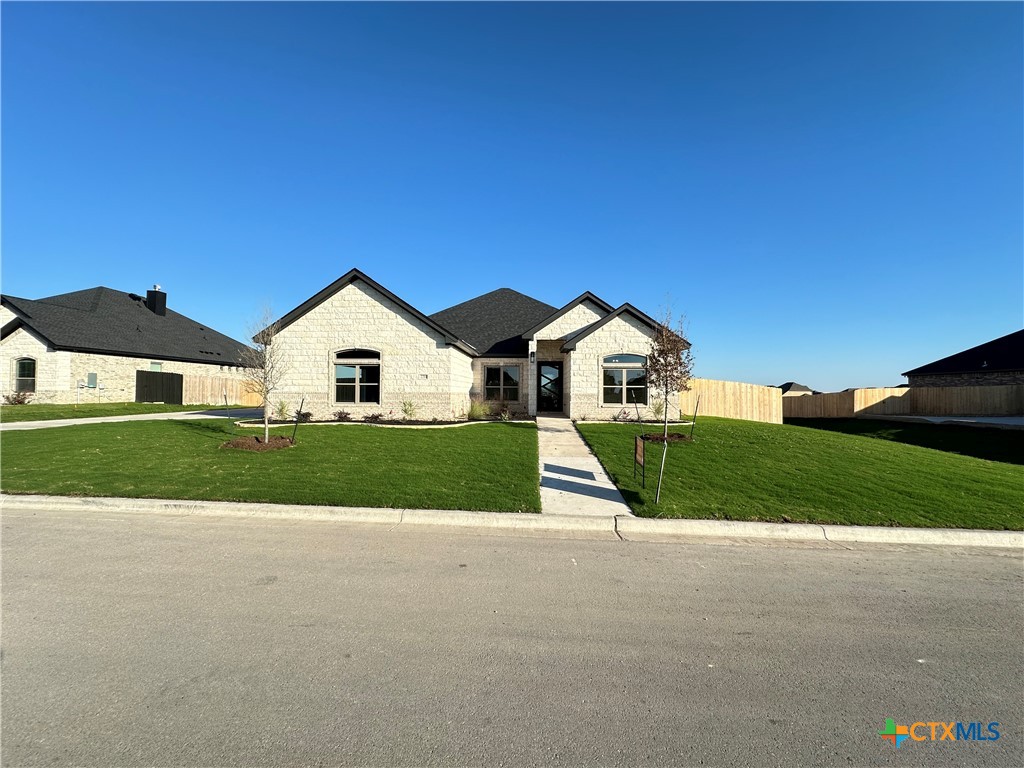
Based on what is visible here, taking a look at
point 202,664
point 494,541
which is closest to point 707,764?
point 202,664

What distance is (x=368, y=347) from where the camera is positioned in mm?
18922

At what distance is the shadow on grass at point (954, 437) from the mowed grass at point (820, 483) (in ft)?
16.7

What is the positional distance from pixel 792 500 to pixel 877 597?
358 centimetres

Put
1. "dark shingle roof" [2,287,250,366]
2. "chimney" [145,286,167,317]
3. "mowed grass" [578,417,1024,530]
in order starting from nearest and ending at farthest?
1. "mowed grass" [578,417,1024,530]
2. "dark shingle roof" [2,287,250,366]
3. "chimney" [145,286,167,317]

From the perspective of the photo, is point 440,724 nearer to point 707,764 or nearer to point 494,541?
point 707,764

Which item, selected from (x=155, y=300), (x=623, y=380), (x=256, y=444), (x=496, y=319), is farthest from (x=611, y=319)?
(x=155, y=300)

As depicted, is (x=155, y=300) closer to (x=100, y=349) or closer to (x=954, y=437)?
(x=100, y=349)

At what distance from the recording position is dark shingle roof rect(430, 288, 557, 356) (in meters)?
22.7

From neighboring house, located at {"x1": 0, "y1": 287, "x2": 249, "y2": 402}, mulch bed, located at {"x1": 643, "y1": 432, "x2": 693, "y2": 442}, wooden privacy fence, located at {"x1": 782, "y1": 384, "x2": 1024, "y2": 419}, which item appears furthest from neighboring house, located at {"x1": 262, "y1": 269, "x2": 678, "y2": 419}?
wooden privacy fence, located at {"x1": 782, "y1": 384, "x2": 1024, "y2": 419}

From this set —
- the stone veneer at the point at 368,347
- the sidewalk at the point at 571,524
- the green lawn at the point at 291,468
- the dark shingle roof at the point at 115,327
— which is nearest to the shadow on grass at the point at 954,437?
the sidewalk at the point at 571,524

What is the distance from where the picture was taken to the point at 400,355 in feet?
62.0

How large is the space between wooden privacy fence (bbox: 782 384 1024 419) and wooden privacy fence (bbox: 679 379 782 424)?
1017 cm

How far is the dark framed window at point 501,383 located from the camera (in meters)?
22.2

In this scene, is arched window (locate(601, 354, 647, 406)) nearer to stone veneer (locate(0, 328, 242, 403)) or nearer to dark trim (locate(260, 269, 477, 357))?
dark trim (locate(260, 269, 477, 357))
